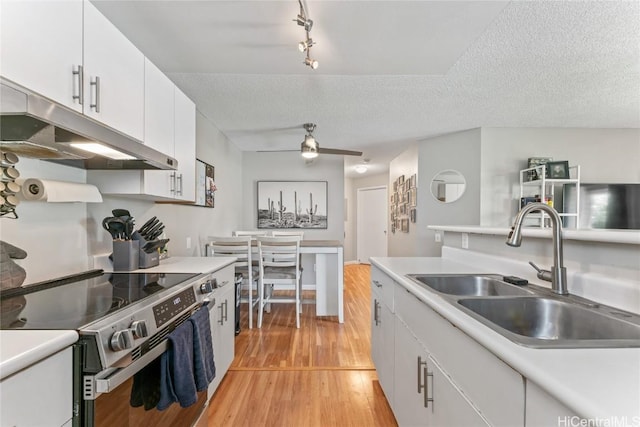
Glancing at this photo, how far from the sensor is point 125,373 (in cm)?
89

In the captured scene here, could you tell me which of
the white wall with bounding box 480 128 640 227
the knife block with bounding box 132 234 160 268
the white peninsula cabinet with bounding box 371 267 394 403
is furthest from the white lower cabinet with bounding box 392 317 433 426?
the white wall with bounding box 480 128 640 227

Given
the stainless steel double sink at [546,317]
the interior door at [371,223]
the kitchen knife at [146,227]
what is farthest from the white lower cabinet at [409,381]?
the interior door at [371,223]

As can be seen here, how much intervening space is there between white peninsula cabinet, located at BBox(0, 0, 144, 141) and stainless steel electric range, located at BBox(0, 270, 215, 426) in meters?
0.73

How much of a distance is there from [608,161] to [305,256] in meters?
4.46

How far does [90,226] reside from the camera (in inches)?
65.2

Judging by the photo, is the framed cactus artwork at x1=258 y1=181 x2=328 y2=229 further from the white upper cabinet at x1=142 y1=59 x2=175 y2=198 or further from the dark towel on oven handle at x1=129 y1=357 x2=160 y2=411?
the dark towel on oven handle at x1=129 y1=357 x2=160 y2=411

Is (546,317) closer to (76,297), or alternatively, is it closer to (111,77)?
(76,297)

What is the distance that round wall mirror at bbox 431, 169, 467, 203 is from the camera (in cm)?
413

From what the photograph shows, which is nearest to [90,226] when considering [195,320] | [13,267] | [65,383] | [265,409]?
[13,267]

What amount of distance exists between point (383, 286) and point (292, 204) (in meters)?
3.34

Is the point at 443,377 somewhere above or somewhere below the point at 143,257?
below

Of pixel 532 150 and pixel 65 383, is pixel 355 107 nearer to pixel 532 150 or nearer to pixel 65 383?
pixel 532 150

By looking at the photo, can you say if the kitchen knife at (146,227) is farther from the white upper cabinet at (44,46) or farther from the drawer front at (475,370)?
the drawer front at (475,370)

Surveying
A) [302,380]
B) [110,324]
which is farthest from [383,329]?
[110,324]
